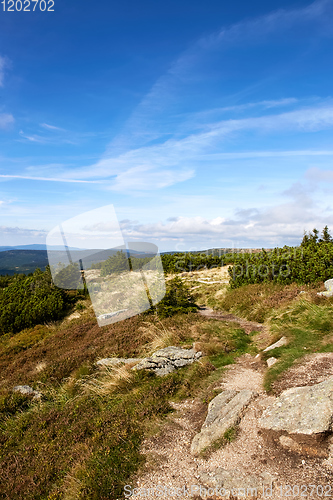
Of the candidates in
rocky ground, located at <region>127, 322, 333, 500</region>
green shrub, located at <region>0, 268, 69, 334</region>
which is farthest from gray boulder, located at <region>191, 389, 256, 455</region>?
green shrub, located at <region>0, 268, 69, 334</region>

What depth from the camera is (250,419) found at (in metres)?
5.95

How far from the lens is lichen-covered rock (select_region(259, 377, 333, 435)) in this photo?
509 cm

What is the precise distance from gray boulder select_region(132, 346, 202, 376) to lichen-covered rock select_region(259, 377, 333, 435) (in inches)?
157

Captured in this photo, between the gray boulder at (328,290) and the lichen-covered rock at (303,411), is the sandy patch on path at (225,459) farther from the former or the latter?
the gray boulder at (328,290)

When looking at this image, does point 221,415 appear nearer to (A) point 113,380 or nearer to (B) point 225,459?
(B) point 225,459

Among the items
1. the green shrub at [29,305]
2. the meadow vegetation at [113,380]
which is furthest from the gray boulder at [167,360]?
the green shrub at [29,305]

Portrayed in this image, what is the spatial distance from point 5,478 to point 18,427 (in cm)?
232

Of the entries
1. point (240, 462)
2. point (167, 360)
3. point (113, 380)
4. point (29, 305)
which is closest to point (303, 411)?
point (240, 462)

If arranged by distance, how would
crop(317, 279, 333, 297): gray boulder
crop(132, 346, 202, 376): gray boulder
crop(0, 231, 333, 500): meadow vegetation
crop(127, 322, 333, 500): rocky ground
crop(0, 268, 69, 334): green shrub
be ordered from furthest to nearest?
1. crop(0, 268, 69, 334): green shrub
2. crop(317, 279, 333, 297): gray boulder
3. crop(132, 346, 202, 376): gray boulder
4. crop(0, 231, 333, 500): meadow vegetation
5. crop(127, 322, 333, 500): rocky ground

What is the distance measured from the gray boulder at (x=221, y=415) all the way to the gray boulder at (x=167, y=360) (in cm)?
265

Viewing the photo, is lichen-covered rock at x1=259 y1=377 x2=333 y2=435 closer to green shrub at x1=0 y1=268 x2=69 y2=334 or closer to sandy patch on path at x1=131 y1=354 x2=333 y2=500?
sandy patch on path at x1=131 y1=354 x2=333 y2=500

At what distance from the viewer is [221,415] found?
6219 mm

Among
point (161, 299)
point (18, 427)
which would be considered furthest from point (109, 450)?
point (161, 299)

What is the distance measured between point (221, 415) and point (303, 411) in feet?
5.75
